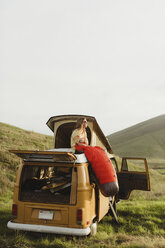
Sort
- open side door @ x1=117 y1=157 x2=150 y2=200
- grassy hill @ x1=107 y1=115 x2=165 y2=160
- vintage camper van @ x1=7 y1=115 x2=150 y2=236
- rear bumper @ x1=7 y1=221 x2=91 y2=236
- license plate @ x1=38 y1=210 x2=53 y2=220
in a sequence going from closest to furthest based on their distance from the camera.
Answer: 1. rear bumper @ x1=7 y1=221 x2=91 y2=236
2. vintage camper van @ x1=7 y1=115 x2=150 y2=236
3. license plate @ x1=38 y1=210 x2=53 y2=220
4. open side door @ x1=117 y1=157 x2=150 y2=200
5. grassy hill @ x1=107 y1=115 x2=165 y2=160

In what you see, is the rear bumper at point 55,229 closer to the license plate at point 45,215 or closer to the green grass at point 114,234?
the license plate at point 45,215

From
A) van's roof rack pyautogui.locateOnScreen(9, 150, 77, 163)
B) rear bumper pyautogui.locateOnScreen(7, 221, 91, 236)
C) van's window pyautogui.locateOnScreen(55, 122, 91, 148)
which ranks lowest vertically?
rear bumper pyautogui.locateOnScreen(7, 221, 91, 236)

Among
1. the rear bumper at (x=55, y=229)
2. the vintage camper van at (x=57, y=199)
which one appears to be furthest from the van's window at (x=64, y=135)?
the rear bumper at (x=55, y=229)

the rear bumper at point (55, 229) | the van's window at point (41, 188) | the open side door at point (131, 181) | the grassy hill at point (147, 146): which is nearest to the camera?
the rear bumper at point (55, 229)

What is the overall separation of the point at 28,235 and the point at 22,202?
1.03m

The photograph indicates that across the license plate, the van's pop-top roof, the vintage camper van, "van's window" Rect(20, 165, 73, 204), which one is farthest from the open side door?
the license plate

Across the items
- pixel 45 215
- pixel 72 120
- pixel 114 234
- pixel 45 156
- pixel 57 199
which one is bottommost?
pixel 114 234

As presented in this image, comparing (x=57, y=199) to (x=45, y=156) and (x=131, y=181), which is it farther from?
(x=131, y=181)

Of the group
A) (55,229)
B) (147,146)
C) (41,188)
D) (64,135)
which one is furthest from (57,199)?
(147,146)

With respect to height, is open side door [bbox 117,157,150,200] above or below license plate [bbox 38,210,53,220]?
above

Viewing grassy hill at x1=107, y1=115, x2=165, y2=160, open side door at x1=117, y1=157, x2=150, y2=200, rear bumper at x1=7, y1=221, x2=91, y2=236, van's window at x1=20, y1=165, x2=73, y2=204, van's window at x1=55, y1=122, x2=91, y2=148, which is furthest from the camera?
grassy hill at x1=107, y1=115, x2=165, y2=160

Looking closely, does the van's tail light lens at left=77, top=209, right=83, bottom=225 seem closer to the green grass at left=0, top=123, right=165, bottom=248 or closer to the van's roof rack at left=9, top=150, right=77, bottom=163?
the green grass at left=0, top=123, right=165, bottom=248

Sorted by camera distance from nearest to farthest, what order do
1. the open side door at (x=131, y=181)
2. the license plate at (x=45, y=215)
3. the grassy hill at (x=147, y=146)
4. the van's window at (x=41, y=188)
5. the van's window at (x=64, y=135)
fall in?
Answer: the license plate at (x=45, y=215) → the van's window at (x=41, y=188) → the open side door at (x=131, y=181) → the van's window at (x=64, y=135) → the grassy hill at (x=147, y=146)

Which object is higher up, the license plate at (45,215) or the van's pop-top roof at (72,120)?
the van's pop-top roof at (72,120)
